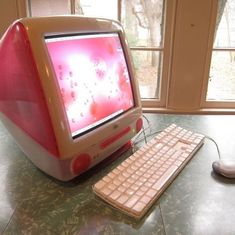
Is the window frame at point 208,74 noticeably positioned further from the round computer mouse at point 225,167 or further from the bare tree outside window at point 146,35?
the round computer mouse at point 225,167

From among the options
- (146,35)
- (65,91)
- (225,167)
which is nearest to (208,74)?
(146,35)

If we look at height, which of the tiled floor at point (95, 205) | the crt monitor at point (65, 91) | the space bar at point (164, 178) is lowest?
the tiled floor at point (95, 205)

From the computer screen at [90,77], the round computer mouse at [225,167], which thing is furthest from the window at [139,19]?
the round computer mouse at [225,167]

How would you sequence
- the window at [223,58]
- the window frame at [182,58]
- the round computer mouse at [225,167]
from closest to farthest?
the round computer mouse at [225,167] < the window frame at [182,58] < the window at [223,58]

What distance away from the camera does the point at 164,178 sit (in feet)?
2.10

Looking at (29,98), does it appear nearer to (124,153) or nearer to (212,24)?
(124,153)

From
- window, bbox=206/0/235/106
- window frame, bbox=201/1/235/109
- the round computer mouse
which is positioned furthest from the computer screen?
window, bbox=206/0/235/106

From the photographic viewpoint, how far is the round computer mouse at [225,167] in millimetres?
666

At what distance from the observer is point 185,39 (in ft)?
4.72

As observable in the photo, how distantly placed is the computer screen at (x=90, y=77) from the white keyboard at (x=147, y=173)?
0.12 metres

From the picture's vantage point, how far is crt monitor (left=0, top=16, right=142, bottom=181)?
1.78ft

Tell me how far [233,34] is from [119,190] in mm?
1323

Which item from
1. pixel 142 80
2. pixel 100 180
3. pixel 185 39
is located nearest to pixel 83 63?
pixel 100 180

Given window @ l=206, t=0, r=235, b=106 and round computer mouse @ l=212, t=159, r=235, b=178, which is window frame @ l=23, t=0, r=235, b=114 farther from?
round computer mouse @ l=212, t=159, r=235, b=178
